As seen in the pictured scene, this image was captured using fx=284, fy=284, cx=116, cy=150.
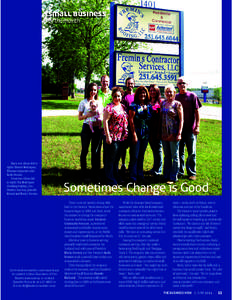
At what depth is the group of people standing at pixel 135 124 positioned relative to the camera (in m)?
4.73

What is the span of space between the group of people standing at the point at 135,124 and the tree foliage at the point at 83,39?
11666 millimetres

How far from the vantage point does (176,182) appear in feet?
17.4

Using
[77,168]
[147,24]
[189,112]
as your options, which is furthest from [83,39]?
[189,112]

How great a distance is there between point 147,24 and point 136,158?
10.6 ft

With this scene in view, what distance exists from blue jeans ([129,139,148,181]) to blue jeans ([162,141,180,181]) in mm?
407

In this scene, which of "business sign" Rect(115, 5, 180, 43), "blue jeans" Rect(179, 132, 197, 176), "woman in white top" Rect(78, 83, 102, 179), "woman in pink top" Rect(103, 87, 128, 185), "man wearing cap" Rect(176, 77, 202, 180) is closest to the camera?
"woman in pink top" Rect(103, 87, 128, 185)

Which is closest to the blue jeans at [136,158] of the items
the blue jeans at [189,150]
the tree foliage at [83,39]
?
the blue jeans at [189,150]

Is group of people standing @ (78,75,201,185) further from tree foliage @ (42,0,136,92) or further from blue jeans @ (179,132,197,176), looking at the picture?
tree foliage @ (42,0,136,92)

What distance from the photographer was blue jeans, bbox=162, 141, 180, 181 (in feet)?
16.7

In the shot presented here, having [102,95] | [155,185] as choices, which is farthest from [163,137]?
[102,95]

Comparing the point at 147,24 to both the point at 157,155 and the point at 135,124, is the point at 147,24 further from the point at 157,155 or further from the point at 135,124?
the point at 157,155

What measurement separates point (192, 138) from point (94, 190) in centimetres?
208

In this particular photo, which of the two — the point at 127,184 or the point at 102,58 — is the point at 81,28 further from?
the point at 127,184

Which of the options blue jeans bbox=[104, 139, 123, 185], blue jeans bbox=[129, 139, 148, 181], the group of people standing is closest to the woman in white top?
the group of people standing
